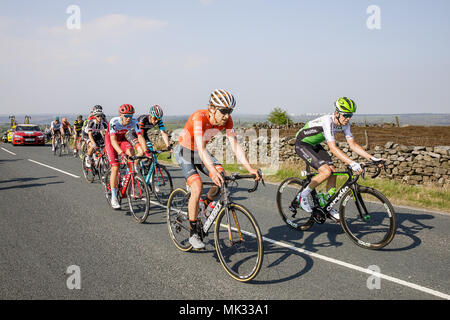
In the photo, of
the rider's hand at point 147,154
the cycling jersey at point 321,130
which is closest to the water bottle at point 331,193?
the cycling jersey at point 321,130

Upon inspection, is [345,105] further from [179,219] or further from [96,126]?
[96,126]

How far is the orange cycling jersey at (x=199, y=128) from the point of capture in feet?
14.4

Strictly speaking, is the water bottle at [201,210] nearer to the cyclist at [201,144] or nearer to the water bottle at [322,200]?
the cyclist at [201,144]

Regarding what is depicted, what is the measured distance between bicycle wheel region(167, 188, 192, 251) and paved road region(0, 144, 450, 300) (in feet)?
0.53

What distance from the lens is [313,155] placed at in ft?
19.1

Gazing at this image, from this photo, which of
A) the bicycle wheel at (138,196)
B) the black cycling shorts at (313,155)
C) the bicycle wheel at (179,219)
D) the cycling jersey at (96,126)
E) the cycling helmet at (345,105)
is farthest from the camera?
the cycling jersey at (96,126)

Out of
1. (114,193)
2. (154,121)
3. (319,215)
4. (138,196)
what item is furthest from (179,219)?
(154,121)

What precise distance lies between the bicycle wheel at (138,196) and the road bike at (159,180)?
1077mm

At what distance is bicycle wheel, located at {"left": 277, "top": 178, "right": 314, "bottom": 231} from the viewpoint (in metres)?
5.91

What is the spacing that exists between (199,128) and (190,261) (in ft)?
5.99

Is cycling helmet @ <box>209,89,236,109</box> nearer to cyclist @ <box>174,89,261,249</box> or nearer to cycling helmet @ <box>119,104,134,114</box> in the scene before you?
cyclist @ <box>174,89,261,249</box>
